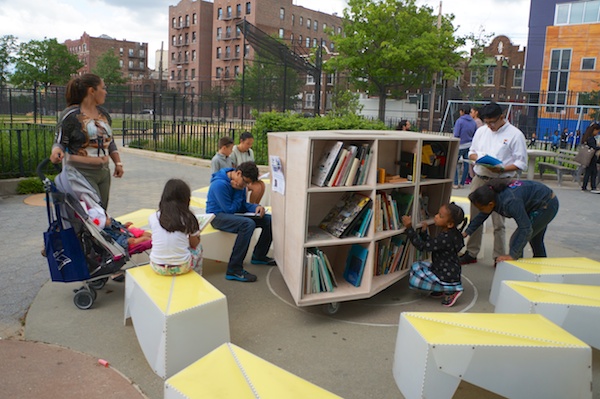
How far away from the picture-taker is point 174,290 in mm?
3848

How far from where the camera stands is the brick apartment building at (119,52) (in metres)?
93.4

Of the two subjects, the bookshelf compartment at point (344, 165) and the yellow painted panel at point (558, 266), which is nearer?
the bookshelf compartment at point (344, 165)

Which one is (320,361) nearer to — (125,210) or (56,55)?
(125,210)

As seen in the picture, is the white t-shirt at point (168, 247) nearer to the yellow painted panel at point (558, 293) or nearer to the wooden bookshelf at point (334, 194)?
the wooden bookshelf at point (334, 194)

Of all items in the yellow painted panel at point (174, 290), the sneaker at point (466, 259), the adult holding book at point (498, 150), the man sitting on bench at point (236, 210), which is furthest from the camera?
the sneaker at point (466, 259)

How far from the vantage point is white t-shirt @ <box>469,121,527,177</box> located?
5805 mm

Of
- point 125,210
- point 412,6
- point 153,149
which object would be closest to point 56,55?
point 412,6

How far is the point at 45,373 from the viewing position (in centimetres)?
352

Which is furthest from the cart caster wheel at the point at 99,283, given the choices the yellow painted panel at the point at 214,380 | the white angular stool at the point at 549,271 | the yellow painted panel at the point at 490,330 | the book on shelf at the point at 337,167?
the white angular stool at the point at 549,271

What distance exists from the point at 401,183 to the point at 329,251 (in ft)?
3.71

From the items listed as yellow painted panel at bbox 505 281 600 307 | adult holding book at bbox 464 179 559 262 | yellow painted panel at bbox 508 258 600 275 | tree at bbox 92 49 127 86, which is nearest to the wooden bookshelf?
adult holding book at bbox 464 179 559 262

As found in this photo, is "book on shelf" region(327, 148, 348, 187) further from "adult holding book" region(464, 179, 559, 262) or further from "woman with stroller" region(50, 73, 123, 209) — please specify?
"woman with stroller" region(50, 73, 123, 209)

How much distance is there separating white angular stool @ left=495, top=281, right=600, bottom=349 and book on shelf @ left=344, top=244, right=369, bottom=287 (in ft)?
4.16

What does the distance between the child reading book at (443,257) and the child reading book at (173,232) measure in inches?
83.6
